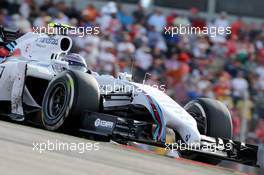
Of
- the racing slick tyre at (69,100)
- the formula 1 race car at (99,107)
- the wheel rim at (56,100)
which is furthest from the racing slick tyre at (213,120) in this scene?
the wheel rim at (56,100)

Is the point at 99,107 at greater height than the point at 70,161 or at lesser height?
greater

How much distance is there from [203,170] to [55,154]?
173 cm

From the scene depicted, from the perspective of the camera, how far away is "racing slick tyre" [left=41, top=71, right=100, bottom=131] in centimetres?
846

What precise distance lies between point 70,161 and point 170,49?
32.7ft

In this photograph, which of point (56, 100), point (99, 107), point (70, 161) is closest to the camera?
point (70, 161)

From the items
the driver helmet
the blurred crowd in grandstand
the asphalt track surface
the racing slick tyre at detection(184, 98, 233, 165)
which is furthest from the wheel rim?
the blurred crowd in grandstand

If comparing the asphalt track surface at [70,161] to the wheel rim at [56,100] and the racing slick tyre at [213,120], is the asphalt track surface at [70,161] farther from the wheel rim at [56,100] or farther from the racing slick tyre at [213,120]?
the racing slick tyre at [213,120]

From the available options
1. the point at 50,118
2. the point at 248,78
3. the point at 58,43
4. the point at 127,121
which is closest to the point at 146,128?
the point at 127,121

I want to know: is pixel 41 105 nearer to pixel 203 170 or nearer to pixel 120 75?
pixel 120 75

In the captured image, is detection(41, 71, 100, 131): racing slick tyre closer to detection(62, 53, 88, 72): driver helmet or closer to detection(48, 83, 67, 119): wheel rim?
detection(48, 83, 67, 119): wheel rim

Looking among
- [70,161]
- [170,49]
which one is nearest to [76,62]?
[70,161]

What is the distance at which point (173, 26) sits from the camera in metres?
16.5

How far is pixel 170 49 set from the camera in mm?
15852

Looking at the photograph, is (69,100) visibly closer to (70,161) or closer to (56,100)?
(56,100)
